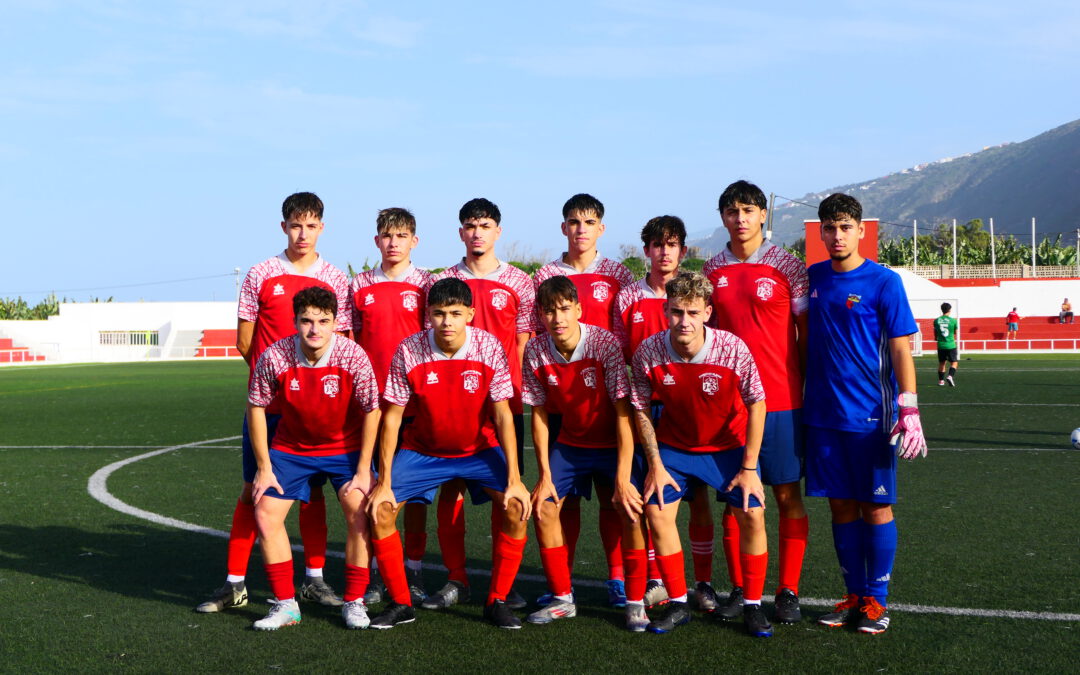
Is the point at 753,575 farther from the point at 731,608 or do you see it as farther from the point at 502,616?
the point at 502,616

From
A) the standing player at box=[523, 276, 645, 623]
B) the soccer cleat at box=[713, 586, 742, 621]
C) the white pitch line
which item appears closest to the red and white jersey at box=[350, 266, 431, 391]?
the standing player at box=[523, 276, 645, 623]

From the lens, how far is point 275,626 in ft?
15.8

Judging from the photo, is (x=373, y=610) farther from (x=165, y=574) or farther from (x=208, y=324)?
(x=208, y=324)

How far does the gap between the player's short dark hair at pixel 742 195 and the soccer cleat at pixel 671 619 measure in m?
Answer: 1.92

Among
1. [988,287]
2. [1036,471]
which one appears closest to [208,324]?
[988,287]

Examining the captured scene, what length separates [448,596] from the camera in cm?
524

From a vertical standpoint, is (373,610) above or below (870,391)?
below

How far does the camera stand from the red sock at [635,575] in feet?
15.8

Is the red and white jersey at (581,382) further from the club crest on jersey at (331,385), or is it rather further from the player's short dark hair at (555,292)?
the club crest on jersey at (331,385)

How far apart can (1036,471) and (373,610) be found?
21.9 ft

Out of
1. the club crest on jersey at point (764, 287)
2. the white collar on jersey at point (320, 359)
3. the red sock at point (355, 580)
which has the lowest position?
the red sock at point (355, 580)

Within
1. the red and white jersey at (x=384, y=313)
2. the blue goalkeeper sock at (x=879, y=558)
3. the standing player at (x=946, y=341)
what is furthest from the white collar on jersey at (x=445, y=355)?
the standing player at (x=946, y=341)

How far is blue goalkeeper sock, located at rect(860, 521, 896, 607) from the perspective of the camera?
187 inches

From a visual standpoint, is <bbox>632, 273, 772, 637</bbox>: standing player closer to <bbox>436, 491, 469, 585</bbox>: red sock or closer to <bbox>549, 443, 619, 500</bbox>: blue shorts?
<bbox>549, 443, 619, 500</bbox>: blue shorts
